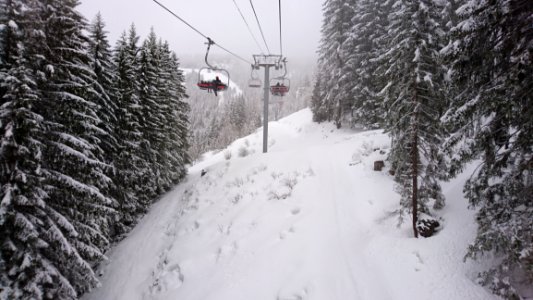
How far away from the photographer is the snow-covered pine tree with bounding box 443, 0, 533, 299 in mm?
4812

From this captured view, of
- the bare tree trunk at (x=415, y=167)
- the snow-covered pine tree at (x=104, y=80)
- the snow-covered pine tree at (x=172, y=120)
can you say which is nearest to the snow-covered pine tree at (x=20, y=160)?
the snow-covered pine tree at (x=104, y=80)

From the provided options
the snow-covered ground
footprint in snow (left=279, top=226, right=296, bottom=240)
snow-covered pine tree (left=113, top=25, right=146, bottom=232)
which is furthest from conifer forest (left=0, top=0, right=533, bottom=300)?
A: footprint in snow (left=279, top=226, right=296, bottom=240)

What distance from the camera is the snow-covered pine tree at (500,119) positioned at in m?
4.81

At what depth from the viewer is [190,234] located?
10.3 metres

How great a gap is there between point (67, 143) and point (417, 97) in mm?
12189

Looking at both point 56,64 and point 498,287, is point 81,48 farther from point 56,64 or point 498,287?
point 498,287

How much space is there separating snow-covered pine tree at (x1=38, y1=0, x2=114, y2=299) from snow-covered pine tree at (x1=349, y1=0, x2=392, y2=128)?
20565mm

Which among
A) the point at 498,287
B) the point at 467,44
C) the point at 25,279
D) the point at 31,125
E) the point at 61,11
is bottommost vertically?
the point at 25,279

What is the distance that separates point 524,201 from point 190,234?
33.5 feet

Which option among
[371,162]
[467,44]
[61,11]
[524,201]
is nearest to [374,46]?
[371,162]

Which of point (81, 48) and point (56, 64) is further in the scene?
point (81, 48)

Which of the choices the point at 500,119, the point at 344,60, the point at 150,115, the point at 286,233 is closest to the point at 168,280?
the point at 286,233

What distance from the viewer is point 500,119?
5508mm

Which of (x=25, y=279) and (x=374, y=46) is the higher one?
(x=374, y=46)
